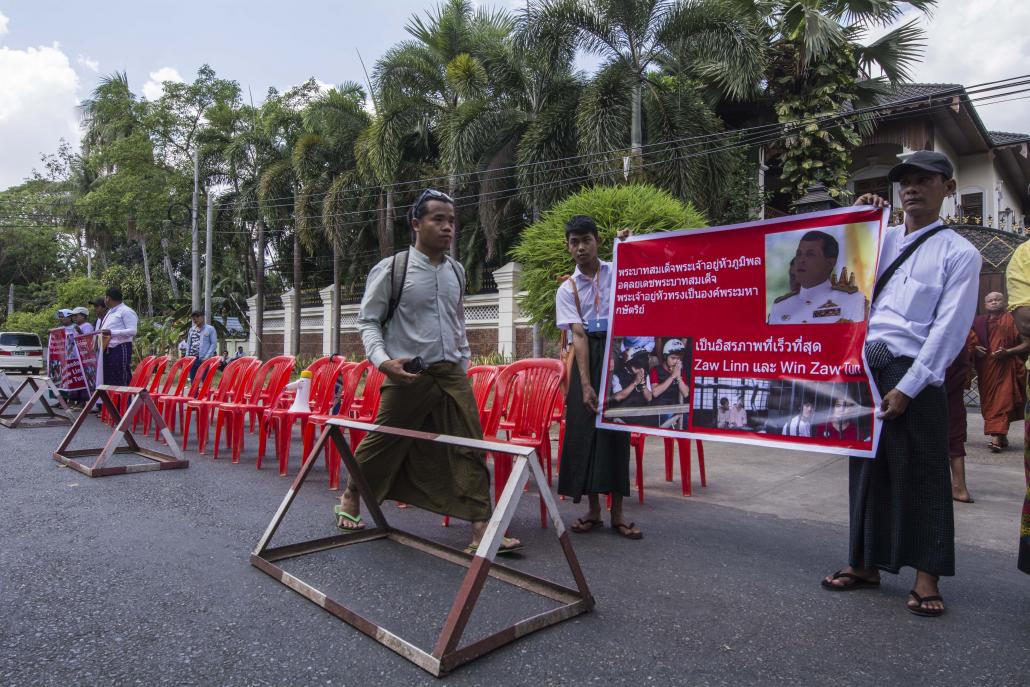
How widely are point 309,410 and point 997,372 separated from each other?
252 inches

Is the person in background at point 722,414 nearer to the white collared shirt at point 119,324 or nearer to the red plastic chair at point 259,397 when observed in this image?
the red plastic chair at point 259,397

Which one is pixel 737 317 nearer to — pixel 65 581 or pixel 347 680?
pixel 347 680

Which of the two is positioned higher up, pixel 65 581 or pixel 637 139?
pixel 637 139

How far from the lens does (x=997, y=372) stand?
22.3 feet

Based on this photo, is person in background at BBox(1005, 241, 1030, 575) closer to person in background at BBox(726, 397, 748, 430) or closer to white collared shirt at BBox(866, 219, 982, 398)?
white collared shirt at BBox(866, 219, 982, 398)

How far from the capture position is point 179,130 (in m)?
27.4

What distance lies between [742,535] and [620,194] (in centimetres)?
572

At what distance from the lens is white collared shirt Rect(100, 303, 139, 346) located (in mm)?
9066

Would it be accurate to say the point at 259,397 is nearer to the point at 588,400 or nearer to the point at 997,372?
the point at 588,400

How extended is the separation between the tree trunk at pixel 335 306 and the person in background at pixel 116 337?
Answer: 1109 centimetres

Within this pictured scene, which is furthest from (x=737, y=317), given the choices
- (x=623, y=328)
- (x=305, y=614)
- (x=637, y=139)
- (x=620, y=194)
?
(x=637, y=139)

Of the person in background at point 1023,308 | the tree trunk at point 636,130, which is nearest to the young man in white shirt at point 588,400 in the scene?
the person in background at point 1023,308

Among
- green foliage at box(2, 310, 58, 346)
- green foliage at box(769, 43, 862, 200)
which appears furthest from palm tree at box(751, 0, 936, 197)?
green foliage at box(2, 310, 58, 346)

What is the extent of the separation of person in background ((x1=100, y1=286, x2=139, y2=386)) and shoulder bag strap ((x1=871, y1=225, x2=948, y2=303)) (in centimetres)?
866
